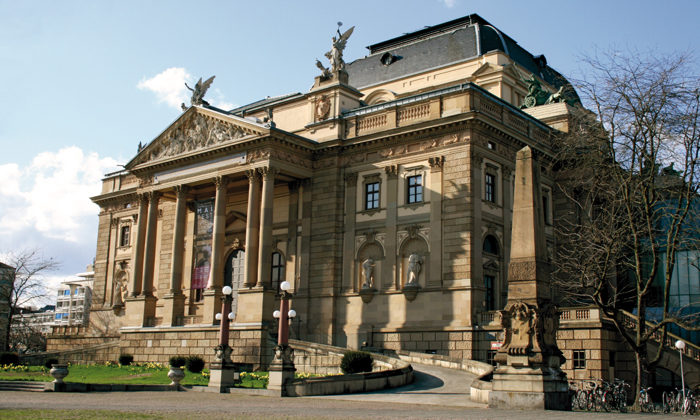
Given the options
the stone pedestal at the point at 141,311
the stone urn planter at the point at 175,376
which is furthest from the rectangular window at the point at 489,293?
the stone pedestal at the point at 141,311

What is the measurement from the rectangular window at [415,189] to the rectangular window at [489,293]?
5.75m

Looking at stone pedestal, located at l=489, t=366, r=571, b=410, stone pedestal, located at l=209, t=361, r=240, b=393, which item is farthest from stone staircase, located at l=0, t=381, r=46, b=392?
stone pedestal, located at l=489, t=366, r=571, b=410

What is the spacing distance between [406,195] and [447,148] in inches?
143

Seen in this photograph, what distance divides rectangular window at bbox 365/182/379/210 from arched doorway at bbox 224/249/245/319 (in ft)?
34.6

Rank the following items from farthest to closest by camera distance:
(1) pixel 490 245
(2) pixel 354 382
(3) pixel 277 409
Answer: (1) pixel 490 245 → (2) pixel 354 382 → (3) pixel 277 409

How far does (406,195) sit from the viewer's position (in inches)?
1710

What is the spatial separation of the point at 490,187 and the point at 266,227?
1295cm

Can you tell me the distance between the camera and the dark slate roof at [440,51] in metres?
53.9

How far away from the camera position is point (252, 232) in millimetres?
44250

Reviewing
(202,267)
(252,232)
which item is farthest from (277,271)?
(252,232)

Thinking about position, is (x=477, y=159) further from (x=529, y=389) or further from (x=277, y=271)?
(x=529, y=389)

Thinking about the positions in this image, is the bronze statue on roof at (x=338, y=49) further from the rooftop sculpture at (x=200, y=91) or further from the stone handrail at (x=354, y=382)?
the stone handrail at (x=354, y=382)

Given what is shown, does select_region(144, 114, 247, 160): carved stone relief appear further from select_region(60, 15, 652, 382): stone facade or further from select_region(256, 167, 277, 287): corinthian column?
select_region(256, 167, 277, 287): corinthian column

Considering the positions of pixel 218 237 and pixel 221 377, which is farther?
pixel 218 237
